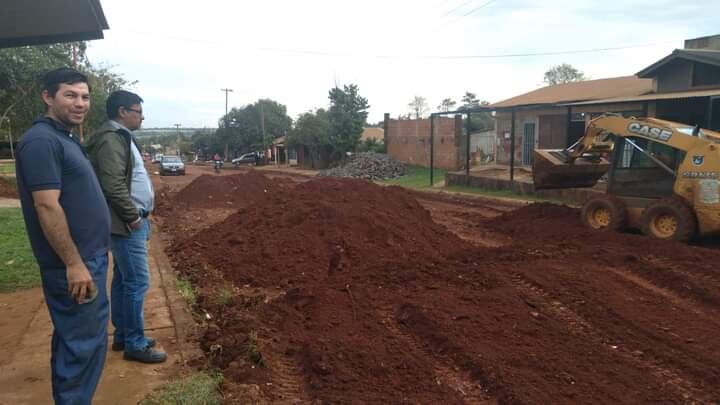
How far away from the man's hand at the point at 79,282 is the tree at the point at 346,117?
36686 millimetres

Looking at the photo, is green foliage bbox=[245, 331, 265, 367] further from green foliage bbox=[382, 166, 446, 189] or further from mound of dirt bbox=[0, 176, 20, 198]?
green foliage bbox=[382, 166, 446, 189]

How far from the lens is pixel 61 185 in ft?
9.30

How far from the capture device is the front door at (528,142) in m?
25.6

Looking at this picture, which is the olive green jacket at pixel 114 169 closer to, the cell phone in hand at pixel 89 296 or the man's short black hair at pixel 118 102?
the man's short black hair at pixel 118 102

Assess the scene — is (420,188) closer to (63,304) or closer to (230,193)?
(230,193)

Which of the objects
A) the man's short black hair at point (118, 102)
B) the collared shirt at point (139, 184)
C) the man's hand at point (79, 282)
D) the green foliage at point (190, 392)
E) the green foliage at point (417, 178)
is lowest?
the green foliage at point (417, 178)

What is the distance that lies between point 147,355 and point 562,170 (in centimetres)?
932

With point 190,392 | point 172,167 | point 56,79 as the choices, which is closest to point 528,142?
point 172,167

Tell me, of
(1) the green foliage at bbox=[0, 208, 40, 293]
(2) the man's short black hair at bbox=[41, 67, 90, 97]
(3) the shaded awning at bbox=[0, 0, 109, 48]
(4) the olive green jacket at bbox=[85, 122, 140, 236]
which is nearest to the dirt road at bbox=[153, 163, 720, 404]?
(4) the olive green jacket at bbox=[85, 122, 140, 236]

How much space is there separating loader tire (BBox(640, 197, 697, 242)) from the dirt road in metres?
0.57

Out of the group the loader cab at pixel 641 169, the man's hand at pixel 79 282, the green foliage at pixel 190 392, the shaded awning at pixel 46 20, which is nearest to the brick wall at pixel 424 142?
the loader cab at pixel 641 169

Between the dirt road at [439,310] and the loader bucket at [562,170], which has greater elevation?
the loader bucket at [562,170]

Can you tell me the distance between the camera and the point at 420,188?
23.0 m

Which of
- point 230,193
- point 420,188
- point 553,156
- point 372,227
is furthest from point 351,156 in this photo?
point 372,227
